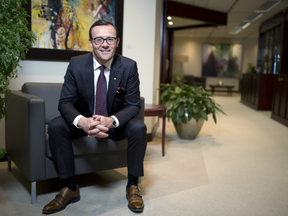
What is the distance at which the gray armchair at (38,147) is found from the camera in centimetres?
185

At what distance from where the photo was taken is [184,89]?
4.04m

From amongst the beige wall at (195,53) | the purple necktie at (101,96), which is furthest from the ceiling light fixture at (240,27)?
the purple necktie at (101,96)

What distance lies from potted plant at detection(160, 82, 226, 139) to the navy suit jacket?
1.59 metres

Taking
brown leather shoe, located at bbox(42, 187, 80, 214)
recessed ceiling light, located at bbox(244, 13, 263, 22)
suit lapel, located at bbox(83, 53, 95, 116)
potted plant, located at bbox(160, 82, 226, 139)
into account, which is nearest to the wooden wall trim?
recessed ceiling light, located at bbox(244, 13, 263, 22)

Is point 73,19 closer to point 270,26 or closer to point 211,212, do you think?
point 211,212

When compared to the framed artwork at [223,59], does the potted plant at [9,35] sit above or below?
below

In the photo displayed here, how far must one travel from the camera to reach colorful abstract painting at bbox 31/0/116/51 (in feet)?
9.16

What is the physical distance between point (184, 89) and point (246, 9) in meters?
4.79

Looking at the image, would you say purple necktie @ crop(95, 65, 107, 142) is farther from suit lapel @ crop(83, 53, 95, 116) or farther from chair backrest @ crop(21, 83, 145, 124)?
chair backrest @ crop(21, 83, 145, 124)

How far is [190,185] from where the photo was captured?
2316 millimetres

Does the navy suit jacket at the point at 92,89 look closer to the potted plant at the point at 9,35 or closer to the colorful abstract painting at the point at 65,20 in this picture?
the potted plant at the point at 9,35

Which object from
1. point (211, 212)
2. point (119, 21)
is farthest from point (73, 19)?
point (211, 212)

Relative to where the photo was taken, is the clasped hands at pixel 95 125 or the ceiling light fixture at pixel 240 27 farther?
the ceiling light fixture at pixel 240 27

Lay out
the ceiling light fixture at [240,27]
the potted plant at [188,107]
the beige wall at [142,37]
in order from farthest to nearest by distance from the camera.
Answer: the ceiling light fixture at [240,27]
the potted plant at [188,107]
the beige wall at [142,37]
